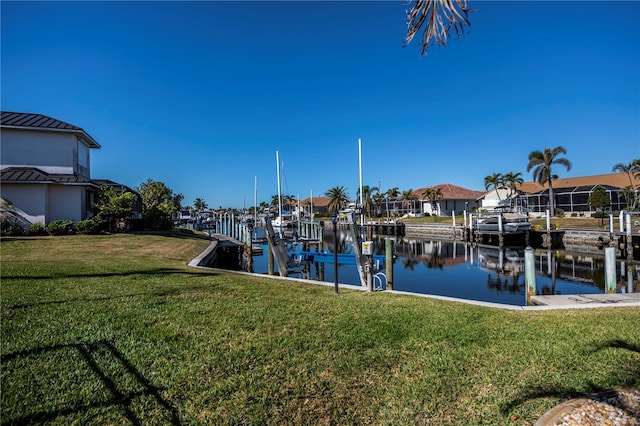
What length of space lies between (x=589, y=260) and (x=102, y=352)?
27936 millimetres

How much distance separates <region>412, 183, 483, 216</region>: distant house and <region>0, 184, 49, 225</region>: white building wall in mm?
63622

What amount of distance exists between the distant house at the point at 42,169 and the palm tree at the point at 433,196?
59838 mm

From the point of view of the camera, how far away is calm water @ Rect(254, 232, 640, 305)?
15.9 metres

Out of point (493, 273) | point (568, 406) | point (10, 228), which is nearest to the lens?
point (568, 406)

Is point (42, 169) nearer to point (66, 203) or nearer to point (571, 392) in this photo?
point (66, 203)

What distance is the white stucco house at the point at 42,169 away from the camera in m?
19.4

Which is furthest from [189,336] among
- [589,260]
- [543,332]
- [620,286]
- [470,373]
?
[589,260]

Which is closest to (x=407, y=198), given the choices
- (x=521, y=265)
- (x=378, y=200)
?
(x=378, y=200)

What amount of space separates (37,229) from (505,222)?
120ft

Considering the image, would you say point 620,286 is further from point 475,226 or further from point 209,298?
point 475,226

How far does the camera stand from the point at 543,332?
5.61 meters

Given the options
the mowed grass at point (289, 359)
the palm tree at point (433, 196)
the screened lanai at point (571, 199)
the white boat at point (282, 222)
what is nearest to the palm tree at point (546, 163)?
the screened lanai at point (571, 199)

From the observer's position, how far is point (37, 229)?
18.3 metres

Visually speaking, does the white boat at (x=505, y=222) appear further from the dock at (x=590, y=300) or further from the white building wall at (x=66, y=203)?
the white building wall at (x=66, y=203)
